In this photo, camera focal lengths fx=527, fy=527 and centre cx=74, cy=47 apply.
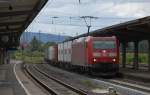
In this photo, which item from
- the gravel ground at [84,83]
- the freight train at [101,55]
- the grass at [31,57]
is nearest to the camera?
the gravel ground at [84,83]

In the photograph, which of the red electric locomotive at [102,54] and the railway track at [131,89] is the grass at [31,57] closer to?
the red electric locomotive at [102,54]

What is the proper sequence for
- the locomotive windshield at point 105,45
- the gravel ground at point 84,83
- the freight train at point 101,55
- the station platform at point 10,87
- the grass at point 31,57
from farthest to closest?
1. the grass at point 31,57
2. the locomotive windshield at point 105,45
3. the freight train at point 101,55
4. the gravel ground at point 84,83
5. the station platform at point 10,87

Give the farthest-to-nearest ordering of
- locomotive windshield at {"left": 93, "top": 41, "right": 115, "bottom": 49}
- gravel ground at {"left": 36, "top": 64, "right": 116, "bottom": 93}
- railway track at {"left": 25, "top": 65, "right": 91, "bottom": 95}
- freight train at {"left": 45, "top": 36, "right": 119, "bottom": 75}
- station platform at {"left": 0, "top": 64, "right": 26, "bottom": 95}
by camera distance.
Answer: locomotive windshield at {"left": 93, "top": 41, "right": 115, "bottom": 49}, freight train at {"left": 45, "top": 36, "right": 119, "bottom": 75}, gravel ground at {"left": 36, "top": 64, "right": 116, "bottom": 93}, station platform at {"left": 0, "top": 64, "right": 26, "bottom": 95}, railway track at {"left": 25, "top": 65, "right": 91, "bottom": 95}

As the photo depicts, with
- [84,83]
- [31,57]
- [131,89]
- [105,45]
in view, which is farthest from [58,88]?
[31,57]

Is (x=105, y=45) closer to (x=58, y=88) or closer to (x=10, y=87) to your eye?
(x=58, y=88)

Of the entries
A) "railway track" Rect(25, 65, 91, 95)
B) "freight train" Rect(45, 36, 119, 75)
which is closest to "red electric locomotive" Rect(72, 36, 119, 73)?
"freight train" Rect(45, 36, 119, 75)

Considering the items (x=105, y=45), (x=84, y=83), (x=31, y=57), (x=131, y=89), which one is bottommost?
(x=131, y=89)

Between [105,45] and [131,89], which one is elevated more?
[105,45]

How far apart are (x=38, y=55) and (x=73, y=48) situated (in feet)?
350

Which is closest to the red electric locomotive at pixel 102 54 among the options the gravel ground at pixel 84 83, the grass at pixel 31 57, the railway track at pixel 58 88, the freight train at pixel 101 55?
the freight train at pixel 101 55

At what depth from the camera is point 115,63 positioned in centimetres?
3884

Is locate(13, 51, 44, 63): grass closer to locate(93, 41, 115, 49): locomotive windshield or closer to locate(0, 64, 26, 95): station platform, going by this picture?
locate(93, 41, 115, 49): locomotive windshield

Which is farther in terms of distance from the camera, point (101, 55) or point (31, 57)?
point (31, 57)

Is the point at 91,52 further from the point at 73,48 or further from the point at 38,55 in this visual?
the point at 38,55
